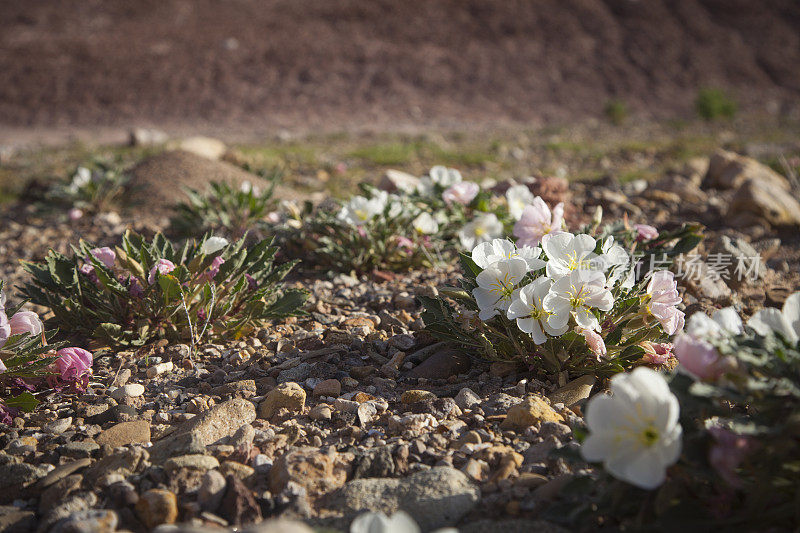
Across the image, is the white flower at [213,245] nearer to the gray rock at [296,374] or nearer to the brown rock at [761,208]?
the gray rock at [296,374]

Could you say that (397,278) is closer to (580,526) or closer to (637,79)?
(580,526)

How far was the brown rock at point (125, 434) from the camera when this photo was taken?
205cm

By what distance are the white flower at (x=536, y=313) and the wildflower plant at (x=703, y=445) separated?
48 cm

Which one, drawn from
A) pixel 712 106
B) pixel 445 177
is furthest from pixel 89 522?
pixel 712 106

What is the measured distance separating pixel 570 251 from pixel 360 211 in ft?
5.23

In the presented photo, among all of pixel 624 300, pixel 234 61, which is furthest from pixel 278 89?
pixel 624 300

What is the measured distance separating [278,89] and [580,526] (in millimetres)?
20018

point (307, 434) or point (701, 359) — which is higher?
point (701, 359)

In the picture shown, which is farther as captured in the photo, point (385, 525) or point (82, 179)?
point (82, 179)

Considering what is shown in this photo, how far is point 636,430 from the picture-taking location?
4.71 ft

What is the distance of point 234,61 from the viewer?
21.1 meters

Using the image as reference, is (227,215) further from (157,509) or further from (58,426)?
(157,509)

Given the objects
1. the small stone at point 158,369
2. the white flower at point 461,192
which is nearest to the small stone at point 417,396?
the small stone at point 158,369

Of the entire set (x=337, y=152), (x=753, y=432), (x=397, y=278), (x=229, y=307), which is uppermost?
(x=753, y=432)
